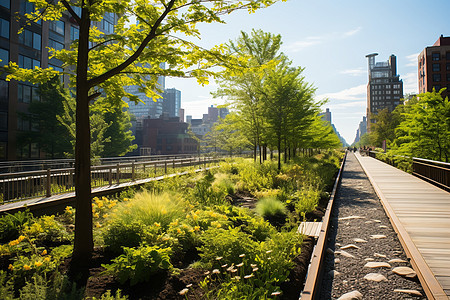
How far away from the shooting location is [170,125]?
91.9 metres

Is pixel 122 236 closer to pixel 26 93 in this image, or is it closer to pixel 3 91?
pixel 3 91

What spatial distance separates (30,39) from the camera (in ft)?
101

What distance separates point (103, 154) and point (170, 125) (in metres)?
56.2

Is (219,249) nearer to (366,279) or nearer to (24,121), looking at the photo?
(366,279)

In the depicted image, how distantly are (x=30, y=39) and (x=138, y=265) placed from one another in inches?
1439

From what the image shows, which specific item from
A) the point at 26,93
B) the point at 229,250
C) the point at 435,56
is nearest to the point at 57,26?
the point at 26,93

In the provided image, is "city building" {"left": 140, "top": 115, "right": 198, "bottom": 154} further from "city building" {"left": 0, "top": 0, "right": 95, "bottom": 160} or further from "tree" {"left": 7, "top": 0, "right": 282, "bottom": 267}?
"tree" {"left": 7, "top": 0, "right": 282, "bottom": 267}

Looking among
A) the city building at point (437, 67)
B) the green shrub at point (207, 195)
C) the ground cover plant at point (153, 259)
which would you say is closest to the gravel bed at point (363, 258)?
the ground cover plant at point (153, 259)

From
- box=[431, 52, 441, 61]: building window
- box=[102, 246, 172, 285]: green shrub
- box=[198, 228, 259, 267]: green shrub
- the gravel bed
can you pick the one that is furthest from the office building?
box=[431, 52, 441, 61]: building window

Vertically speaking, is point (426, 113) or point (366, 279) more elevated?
point (426, 113)

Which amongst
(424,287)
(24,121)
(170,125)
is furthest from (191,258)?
(170,125)

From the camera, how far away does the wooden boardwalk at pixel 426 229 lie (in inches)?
164

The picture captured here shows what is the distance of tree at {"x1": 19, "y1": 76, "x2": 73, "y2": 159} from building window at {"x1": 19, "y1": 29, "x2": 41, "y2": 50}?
5.22 metres

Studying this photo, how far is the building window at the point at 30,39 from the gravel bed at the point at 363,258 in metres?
35.2
